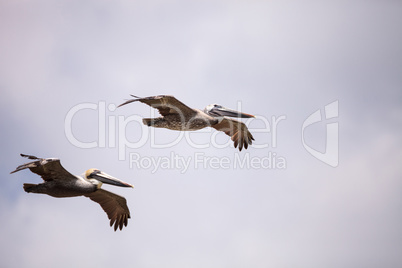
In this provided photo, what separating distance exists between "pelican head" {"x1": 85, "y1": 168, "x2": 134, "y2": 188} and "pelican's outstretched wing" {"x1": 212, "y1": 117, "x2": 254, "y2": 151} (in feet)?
16.1

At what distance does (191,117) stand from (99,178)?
3.03m

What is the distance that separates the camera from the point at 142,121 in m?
15.4

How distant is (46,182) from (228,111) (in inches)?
235

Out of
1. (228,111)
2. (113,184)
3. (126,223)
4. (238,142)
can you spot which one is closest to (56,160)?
(113,184)

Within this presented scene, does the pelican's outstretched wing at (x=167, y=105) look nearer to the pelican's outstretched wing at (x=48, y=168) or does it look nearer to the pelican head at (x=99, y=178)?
the pelican head at (x=99, y=178)

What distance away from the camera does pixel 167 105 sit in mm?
14961

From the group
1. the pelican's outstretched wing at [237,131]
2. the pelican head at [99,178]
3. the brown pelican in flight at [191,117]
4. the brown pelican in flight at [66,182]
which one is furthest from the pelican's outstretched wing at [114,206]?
the pelican's outstretched wing at [237,131]

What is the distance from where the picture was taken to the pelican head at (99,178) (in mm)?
14422

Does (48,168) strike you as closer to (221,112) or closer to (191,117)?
(191,117)

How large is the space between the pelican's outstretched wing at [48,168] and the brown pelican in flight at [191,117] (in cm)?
214

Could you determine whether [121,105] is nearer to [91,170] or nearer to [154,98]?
[154,98]

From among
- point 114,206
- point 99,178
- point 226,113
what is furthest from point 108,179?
point 226,113

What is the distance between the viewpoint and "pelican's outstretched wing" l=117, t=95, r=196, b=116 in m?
14.3

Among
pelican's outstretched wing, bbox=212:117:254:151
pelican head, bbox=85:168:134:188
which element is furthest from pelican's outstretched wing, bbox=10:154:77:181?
pelican's outstretched wing, bbox=212:117:254:151
